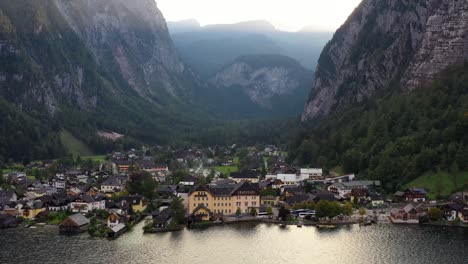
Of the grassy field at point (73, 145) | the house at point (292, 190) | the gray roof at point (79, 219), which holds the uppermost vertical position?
the grassy field at point (73, 145)

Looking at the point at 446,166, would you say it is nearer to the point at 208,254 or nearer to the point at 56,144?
the point at 208,254

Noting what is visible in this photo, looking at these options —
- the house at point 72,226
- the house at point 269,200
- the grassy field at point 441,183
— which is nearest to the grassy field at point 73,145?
the house at point 269,200

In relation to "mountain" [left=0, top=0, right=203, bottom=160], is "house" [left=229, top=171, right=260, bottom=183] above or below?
below

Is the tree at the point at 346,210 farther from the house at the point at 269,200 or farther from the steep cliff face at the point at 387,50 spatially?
the steep cliff face at the point at 387,50

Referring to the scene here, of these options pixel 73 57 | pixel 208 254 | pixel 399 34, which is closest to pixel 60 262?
pixel 208 254

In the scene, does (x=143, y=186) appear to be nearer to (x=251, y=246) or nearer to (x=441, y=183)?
(x=251, y=246)

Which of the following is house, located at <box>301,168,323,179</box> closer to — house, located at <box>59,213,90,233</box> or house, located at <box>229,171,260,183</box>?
house, located at <box>229,171,260,183</box>

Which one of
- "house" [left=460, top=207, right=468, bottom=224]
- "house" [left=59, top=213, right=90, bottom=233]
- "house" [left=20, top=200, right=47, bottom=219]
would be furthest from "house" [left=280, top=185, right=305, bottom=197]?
"house" [left=20, top=200, right=47, bottom=219]
